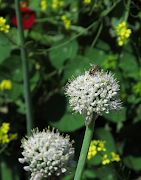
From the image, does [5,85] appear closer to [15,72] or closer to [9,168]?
[15,72]

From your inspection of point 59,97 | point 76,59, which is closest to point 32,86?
point 59,97

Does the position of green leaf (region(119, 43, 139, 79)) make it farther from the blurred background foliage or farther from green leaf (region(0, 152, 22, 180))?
green leaf (region(0, 152, 22, 180))

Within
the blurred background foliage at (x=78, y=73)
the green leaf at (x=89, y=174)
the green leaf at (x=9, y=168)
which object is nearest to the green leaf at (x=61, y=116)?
the blurred background foliage at (x=78, y=73)

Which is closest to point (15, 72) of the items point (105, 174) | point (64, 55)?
point (64, 55)

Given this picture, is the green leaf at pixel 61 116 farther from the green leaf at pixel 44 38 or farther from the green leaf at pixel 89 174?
the green leaf at pixel 44 38

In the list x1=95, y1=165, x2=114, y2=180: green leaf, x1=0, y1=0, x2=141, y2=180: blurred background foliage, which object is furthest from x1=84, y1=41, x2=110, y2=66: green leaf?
x1=95, y1=165, x2=114, y2=180: green leaf

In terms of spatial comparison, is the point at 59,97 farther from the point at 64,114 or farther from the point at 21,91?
the point at 21,91
